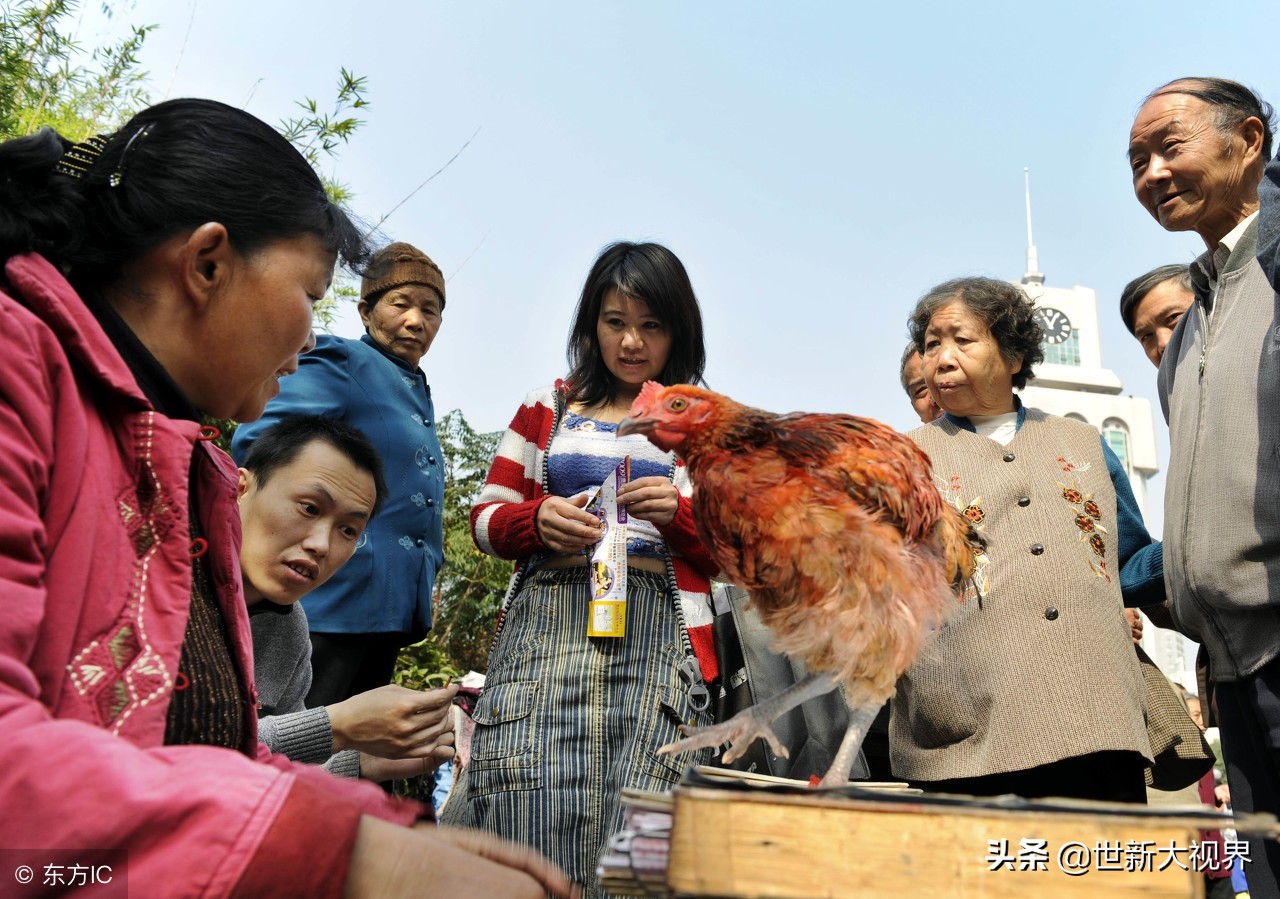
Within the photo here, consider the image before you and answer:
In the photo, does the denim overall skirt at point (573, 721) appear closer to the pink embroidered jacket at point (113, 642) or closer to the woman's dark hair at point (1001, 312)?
the pink embroidered jacket at point (113, 642)

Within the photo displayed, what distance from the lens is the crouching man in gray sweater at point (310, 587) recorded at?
2.45m

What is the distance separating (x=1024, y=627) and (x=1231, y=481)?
0.64 m

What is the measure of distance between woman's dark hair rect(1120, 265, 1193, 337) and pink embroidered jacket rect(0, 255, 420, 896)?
152 inches

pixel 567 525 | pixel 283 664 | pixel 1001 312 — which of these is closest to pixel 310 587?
pixel 283 664

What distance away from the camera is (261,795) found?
40.3 inches

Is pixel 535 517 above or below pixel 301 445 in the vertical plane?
below

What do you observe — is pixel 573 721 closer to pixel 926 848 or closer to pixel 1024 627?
pixel 1024 627

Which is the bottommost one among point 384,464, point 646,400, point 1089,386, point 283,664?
point 283,664

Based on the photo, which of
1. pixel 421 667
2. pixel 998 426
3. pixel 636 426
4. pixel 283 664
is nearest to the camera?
pixel 636 426

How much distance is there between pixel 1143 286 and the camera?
4098mm

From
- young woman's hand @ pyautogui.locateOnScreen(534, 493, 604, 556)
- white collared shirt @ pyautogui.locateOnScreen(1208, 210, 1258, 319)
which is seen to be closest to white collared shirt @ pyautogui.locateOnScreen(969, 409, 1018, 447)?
white collared shirt @ pyautogui.locateOnScreen(1208, 210, 1258, 319)

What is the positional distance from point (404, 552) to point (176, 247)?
83.1 inches

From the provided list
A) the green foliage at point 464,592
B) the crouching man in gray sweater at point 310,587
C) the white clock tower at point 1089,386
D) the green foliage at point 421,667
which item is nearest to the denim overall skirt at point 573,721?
the crouching man in gray sweater at point 310,587

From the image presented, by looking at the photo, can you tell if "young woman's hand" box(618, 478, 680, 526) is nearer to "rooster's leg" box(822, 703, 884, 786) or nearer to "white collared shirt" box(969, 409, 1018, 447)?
"rooster's leg" box(822, 703, 884, 786)
